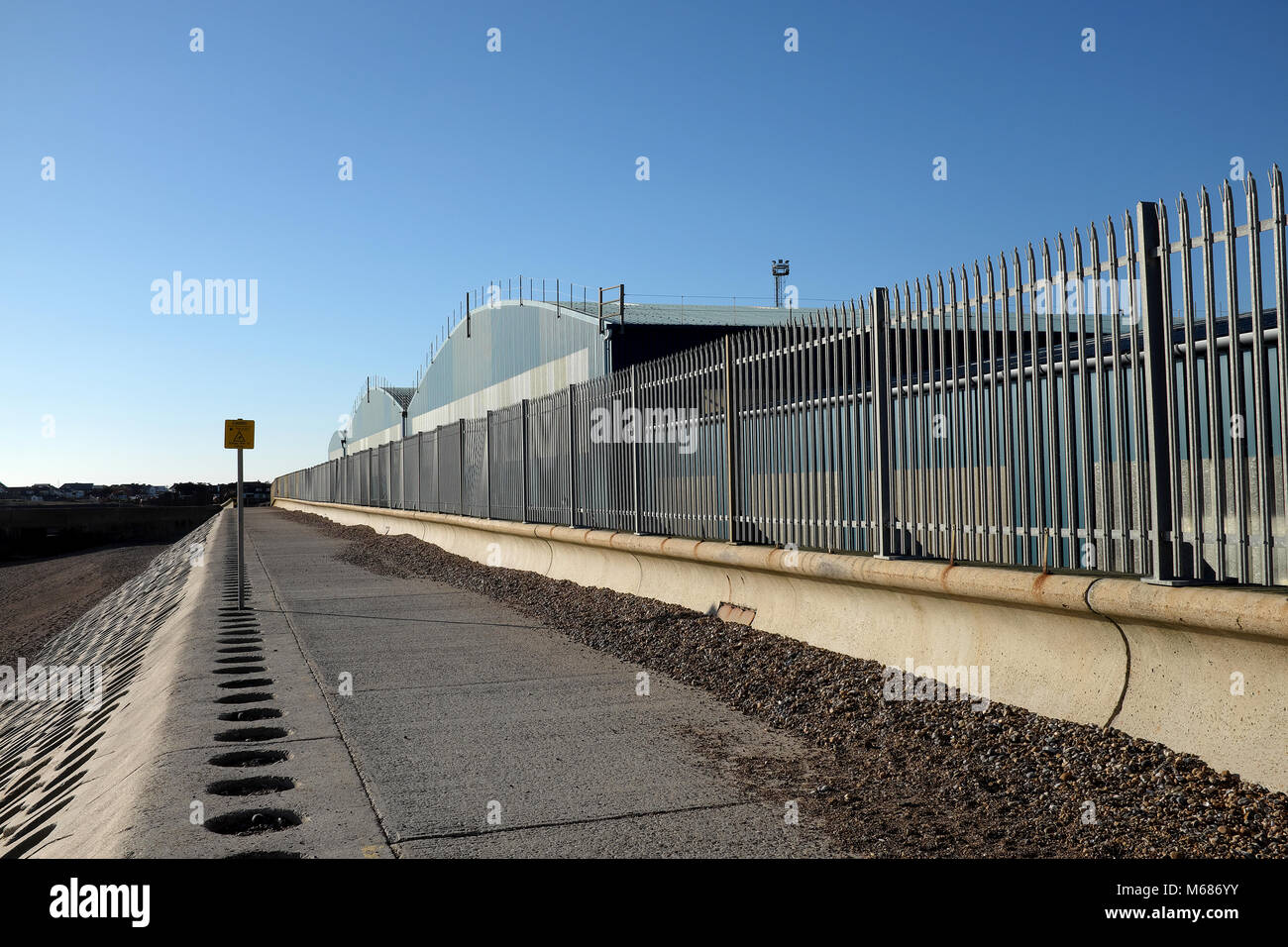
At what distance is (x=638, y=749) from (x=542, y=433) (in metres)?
9.40

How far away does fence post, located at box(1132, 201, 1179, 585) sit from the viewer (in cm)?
511

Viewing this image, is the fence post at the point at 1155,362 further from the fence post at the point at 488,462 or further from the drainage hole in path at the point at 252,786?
the fence post at the point at 488,462

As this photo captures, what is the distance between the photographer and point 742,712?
6617 mm

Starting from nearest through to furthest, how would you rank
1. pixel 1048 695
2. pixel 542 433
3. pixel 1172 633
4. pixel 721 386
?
pixel 1172 633 → pixel 1048 695 → pixel 721 386 → pixel 542 433

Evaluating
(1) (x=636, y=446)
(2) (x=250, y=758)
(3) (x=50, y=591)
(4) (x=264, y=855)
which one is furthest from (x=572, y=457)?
(3) (x=50, y=591)

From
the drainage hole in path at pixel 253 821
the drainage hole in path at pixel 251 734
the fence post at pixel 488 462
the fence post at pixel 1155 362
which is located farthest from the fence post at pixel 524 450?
the fence post at pixel 1155 362

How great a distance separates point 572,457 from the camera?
13.5 metres

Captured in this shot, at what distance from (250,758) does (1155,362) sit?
5069 mm

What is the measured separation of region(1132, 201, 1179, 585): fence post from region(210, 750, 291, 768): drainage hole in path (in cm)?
455

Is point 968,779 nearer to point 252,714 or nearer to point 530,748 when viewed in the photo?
point 530,748

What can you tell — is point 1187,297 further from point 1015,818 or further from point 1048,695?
point 1015,818

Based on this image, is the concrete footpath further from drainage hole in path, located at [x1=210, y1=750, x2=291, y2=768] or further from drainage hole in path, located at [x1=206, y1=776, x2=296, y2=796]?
drainage hole in path, located at [x1=210, y1=750, x2=291, y2=768]

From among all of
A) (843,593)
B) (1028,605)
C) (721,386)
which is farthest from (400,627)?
(1028,605)

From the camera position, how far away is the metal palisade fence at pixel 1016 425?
4.78m
